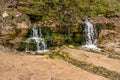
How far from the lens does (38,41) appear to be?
13.6 m

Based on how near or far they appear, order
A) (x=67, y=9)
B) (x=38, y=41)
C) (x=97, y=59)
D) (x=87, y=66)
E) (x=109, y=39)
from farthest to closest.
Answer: (x=67, y=9) → (x=109, y=39) → (x=38, y=41) → (x=97, y=59) → (x=87, y=66)

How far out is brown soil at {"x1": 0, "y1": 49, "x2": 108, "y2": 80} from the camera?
930 cm

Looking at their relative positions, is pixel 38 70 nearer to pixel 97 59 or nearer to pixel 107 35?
pixel 97 59

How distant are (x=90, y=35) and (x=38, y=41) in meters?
3.00

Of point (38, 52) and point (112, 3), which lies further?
point (112, 3)

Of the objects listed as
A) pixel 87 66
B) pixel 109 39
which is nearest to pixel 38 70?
pixel 87 66

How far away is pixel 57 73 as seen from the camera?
9.60m

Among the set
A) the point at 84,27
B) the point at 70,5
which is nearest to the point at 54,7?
the point at 70,5

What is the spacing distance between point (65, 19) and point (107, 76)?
5.77m

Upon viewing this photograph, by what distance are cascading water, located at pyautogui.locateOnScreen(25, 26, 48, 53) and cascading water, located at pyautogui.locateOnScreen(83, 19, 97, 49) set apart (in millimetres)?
2357

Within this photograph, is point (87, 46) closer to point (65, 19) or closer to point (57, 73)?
point (65, 19)

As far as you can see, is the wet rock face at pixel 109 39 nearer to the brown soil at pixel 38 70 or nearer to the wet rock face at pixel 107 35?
the wet rock face at pixel 107 35

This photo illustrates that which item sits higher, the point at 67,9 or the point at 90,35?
the point at 67,9

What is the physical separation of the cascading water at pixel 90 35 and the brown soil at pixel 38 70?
4.05 metres
